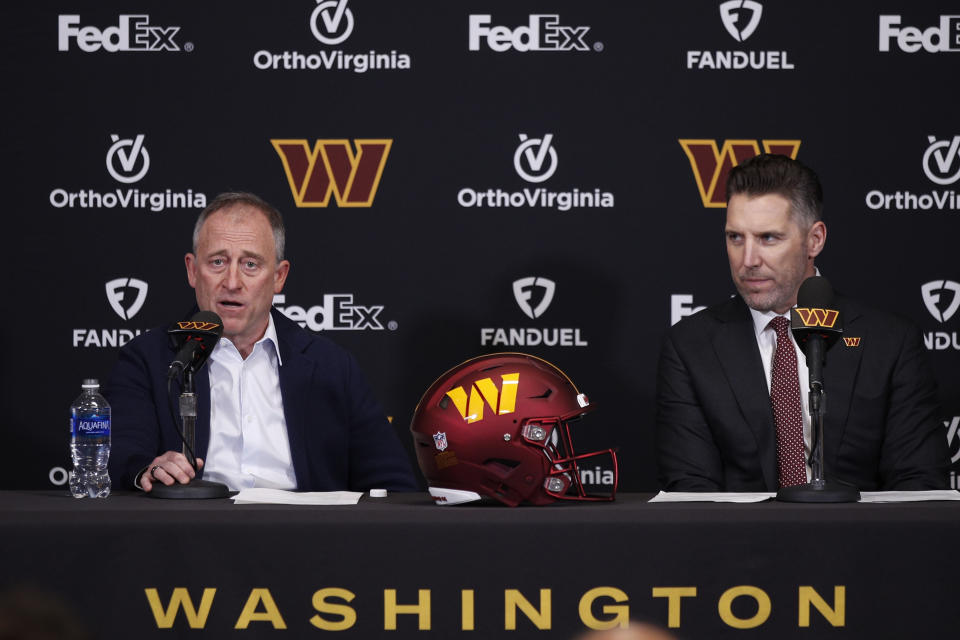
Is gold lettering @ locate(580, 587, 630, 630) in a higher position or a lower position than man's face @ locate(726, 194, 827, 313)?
lower

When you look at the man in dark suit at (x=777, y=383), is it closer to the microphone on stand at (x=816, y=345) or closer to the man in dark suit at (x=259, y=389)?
the microphone on stand at (x=816, y=345)

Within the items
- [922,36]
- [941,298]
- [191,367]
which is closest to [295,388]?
[191,367]

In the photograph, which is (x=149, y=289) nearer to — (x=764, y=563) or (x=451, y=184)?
(x=451, y=184)

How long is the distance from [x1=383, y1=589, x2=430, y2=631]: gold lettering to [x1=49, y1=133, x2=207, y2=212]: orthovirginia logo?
2.27 m

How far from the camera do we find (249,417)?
3055 millimetres

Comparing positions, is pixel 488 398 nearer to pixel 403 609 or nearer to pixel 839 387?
pixel 403 609

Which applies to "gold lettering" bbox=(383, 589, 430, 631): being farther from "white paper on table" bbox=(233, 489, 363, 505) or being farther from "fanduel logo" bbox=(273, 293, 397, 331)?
"fanduel logo" bbox=(273, 293, 397, 331)

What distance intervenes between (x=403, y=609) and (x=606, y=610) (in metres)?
0.38

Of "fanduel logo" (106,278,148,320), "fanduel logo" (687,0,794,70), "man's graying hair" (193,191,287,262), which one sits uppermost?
"fanduel logo" (687,0,794,70)

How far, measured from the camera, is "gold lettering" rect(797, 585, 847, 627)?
2.00 metres

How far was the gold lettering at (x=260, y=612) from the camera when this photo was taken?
6.50ft

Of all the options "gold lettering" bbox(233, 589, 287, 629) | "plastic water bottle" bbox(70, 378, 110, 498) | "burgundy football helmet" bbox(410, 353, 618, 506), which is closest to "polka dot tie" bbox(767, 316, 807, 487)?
"burgundy football helmet" bbox(410, 353, 618, 506)

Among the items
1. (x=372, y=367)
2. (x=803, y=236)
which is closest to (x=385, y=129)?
(x=372, y=367)

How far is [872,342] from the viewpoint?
295cm
